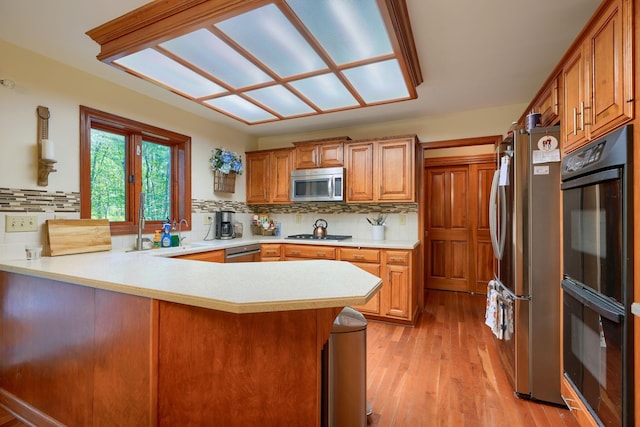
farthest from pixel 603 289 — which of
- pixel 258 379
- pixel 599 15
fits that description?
pixel 258 379

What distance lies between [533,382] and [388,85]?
233 centimetres

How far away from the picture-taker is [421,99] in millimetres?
2984

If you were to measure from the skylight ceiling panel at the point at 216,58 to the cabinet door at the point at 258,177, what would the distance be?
1.80 meters

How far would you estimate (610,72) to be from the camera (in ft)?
3.99

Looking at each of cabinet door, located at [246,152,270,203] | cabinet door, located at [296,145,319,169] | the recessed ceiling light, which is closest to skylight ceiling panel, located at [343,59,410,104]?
the recessed ceiling light

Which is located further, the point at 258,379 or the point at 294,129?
the point at 294,129

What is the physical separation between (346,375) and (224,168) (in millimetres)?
2992

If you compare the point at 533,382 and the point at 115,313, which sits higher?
the point at 115,313

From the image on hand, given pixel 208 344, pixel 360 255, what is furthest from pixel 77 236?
pixel 360 255

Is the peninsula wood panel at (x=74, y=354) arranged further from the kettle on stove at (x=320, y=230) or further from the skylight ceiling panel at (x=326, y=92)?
the kettle on stove at (x=320, y=230)

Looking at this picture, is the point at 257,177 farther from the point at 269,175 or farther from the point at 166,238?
the point at 166,238

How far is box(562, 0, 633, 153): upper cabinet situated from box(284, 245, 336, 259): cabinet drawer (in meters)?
2.29

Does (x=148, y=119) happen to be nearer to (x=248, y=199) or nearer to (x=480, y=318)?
(x=248, y=199)

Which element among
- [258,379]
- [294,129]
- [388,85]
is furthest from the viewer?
[294,129]
